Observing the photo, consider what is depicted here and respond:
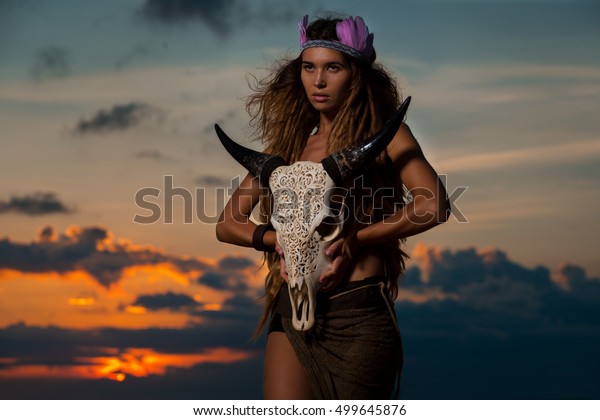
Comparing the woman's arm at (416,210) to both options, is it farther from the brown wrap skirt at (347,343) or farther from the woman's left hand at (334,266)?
the brown wrap skirt at (347,343)

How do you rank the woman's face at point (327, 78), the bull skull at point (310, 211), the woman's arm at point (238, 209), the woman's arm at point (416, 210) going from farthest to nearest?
the woman's arm at point (238, 209) → the woman's face at point (327, 78) → the woman's arm at point (416, 210) → the bull skull at point (310, 211)

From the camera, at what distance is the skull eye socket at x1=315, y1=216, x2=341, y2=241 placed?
638 centimetres

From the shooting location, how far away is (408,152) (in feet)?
21.8

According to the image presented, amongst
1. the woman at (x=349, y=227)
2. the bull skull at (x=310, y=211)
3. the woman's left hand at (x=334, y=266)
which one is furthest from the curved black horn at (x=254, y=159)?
the woman's left hand at (x=334, y=266)

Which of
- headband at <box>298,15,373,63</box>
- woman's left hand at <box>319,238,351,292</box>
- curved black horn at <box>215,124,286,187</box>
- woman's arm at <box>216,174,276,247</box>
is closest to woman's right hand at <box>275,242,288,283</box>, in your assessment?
woman's left hand at <box>319,238,351,292</box>

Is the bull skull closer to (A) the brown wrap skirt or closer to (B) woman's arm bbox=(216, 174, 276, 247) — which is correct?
(A) the brown wrap skirt

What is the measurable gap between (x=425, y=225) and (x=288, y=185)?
82 cm

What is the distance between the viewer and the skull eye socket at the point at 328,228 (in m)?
6.38

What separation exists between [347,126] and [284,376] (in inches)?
60.7

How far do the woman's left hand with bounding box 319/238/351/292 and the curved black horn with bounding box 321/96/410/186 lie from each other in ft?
1.20

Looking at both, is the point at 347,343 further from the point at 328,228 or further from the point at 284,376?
the point at 328,228

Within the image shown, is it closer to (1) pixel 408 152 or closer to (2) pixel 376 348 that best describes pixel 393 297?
(2) pixel 376 348

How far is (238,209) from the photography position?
718 cm
